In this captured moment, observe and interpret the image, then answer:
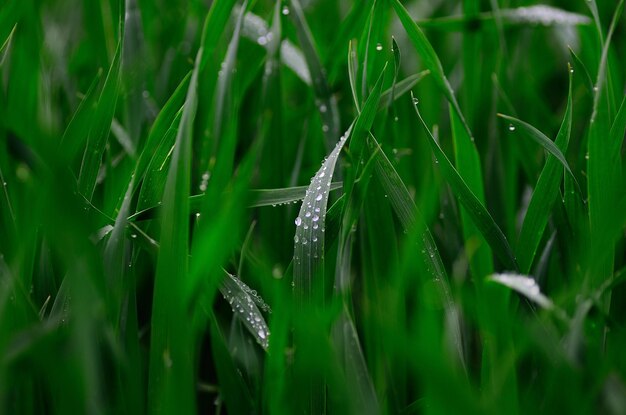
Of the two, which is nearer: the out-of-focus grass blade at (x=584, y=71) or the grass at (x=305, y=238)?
the grass at (x=305, y=238)

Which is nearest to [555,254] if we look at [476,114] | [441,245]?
[441,245]

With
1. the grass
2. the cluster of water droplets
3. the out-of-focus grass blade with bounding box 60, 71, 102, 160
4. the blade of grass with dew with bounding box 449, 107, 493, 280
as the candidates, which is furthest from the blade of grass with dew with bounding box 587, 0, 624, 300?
the out-of-focus grass blade with bounding box 60, 71, 102, 160

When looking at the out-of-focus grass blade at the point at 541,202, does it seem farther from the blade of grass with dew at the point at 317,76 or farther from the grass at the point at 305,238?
the blade of grass with dew at the point at 317,76

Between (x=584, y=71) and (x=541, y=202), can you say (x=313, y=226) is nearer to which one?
(x=541, y=202)

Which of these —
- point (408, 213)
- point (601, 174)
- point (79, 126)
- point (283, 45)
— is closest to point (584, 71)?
point (601, 174)

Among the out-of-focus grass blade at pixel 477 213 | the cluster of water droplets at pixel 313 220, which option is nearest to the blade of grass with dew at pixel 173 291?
the cluster of water droplets at pixel 313 220

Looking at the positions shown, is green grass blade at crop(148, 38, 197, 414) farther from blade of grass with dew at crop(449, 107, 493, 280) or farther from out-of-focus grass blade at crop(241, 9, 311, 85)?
out-of-focus grass blade at crop(241, 9, 311, 85)
